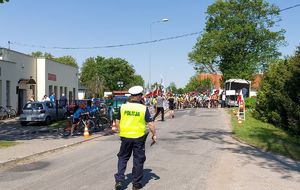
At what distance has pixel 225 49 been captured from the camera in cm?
6650

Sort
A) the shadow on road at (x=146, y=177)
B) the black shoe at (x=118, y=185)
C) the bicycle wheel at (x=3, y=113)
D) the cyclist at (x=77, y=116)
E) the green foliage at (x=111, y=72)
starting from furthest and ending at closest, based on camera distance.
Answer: the green foliage at (x=111, y=72) → the bicycle wheel at (x=3, y=113) → the cyclist at (x=77, y=116) → the shadow on road at (x=146, y=177) → the black shoe at (x=118, y=185)

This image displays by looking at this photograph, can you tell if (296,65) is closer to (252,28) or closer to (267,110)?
(267,110)

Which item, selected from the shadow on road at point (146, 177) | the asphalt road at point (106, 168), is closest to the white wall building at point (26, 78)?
the asphalt road at point (106, 168)

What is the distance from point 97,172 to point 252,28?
5860cm

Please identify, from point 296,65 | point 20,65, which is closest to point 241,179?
point 296,65

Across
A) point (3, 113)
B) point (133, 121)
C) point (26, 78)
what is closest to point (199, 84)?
point (26, 78)

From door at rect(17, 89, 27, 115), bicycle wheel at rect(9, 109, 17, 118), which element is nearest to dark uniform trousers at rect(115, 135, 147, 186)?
bicycle wheel at rect(9, 109, 17, 118)

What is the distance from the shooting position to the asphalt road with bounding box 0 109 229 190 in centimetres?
887

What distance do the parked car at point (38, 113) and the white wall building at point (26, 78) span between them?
6230mm

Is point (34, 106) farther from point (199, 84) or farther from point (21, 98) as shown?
point (199, 84)

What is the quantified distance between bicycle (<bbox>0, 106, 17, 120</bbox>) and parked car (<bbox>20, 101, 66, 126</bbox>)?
4.82 m

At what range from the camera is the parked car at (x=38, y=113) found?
25.5 meters

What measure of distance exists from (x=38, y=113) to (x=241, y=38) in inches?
1815

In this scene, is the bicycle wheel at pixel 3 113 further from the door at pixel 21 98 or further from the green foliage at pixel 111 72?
the green foliage at pixel 111 72
